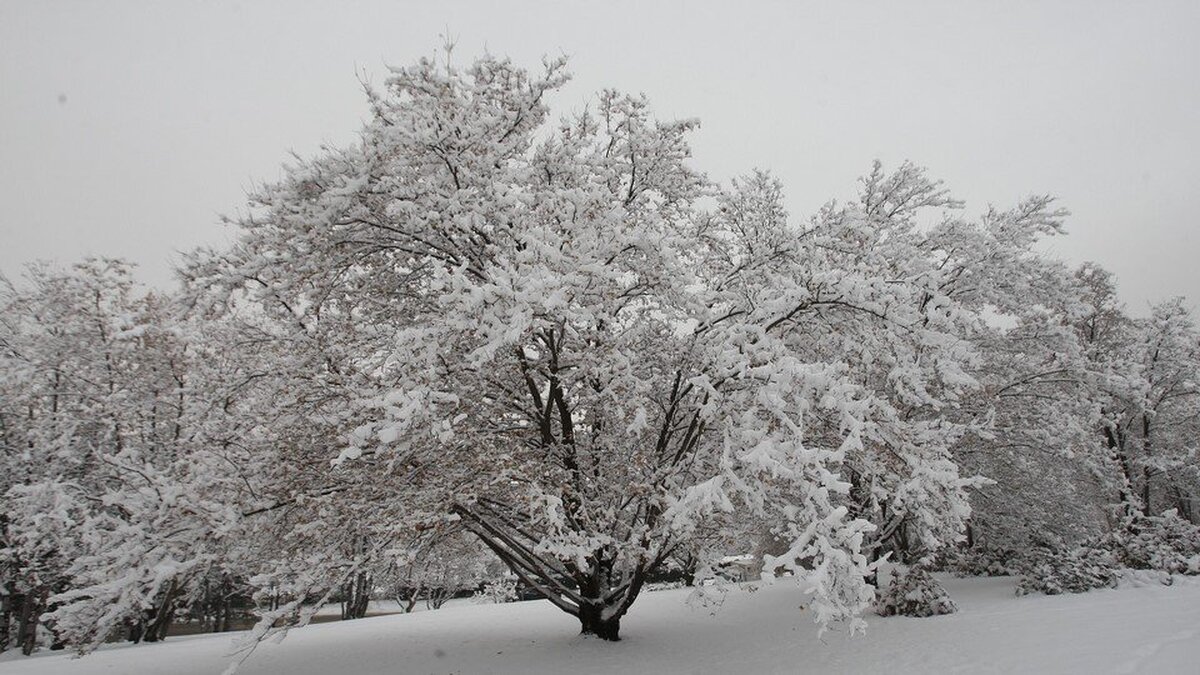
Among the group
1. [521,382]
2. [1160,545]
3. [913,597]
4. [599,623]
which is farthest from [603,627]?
[1160,545]

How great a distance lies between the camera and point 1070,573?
43.0 ft

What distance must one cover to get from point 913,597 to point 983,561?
7.89 metres

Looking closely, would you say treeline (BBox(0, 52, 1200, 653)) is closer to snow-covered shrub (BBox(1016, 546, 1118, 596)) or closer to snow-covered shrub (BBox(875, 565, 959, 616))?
snow-covered shrub (BBox(875, 565, 959, 616))

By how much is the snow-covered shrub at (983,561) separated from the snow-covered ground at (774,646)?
10.8 ft

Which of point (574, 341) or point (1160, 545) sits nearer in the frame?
point (574, 341)

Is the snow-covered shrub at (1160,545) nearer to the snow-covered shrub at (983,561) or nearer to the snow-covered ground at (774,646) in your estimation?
the snow-covered ground at (774,646)

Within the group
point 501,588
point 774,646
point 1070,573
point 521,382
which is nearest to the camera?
point 521,382

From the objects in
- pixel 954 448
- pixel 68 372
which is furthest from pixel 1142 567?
pixel 68 372

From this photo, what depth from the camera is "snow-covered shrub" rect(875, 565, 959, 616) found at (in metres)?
11.8

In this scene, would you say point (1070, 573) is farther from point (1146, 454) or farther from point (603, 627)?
point (1146, 454)

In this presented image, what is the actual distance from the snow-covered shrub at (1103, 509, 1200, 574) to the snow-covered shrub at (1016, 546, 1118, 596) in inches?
35.4

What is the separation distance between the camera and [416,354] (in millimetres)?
6715

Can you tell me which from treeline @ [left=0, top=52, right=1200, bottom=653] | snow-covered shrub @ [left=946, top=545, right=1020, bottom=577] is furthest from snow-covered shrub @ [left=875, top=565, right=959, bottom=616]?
snow-covered shrub @ [left=946, top=545, right=1020, bottom=577]

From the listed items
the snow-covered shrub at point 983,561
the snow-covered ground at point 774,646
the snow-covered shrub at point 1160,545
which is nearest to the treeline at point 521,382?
the snow-covered ground at point 774,646
